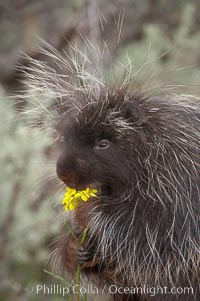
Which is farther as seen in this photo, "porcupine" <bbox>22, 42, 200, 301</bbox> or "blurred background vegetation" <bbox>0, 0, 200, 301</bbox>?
"blurred background vegetation" <bbox>0, 0, 200, 301</bbox>

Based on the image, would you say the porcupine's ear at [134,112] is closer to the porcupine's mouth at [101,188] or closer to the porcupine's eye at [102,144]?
the porcupine's eye at [102,144]

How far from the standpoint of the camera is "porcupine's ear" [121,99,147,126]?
6.44 feet

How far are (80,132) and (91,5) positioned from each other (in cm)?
265

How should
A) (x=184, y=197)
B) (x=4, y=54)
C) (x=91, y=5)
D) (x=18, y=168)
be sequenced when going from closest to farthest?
(x=184, y=197), (x=18, y=168), (x=91, y=5), (x=4, y=54)

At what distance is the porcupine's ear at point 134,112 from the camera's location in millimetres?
1963

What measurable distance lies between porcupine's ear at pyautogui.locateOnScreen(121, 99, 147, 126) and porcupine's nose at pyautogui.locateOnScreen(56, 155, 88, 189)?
0.18 m

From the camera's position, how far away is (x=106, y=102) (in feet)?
6.61

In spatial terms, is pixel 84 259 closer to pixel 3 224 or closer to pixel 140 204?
pixel 140 204

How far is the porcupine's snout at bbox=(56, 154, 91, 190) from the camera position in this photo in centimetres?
187

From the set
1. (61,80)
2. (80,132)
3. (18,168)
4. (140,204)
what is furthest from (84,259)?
(18,168)

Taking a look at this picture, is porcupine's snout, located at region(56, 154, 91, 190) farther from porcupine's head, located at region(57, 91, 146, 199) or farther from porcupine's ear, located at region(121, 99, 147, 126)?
porcupine's ear, located at region(121, 99, 147, 126)

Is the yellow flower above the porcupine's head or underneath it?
underneath

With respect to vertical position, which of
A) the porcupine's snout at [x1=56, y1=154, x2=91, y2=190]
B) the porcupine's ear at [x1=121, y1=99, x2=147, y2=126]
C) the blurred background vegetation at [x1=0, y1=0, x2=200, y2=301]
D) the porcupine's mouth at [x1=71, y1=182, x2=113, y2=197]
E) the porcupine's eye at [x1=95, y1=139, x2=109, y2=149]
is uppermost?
the porcupine's ear at [x1=121, y1=99, x2=147, y2=126]

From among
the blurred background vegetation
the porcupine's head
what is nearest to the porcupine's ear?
the porcupine's head
